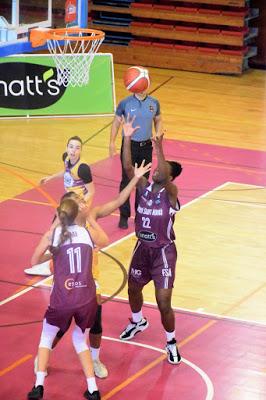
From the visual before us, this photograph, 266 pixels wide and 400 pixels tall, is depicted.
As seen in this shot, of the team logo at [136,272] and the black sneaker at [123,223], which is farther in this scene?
the black sneaker at [123,223]

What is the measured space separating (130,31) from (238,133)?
5.89 metres

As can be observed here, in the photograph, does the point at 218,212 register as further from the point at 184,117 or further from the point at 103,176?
the point at 184,117

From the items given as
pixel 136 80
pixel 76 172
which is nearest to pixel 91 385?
pixel 76 172

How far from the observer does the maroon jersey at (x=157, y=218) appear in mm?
8633

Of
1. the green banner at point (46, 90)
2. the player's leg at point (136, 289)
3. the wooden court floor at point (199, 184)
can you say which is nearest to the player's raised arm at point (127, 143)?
the player's leg at point (136, 289)

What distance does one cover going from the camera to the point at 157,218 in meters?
8.62

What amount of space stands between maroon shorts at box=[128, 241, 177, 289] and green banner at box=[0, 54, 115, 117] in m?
8.96

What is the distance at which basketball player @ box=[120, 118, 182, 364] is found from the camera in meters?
8.63

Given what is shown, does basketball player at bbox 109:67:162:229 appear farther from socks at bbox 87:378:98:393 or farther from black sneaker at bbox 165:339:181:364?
socks at bbox 87:378:98:393

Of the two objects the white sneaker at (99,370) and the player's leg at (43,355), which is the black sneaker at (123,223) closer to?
the white sneaker at (99,370)

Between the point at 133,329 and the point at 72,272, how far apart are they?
181 centimetres

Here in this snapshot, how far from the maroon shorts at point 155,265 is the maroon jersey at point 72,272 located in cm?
109

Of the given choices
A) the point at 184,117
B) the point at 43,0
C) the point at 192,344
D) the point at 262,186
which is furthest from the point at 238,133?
the point at 192,344

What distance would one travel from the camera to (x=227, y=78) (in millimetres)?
21578
